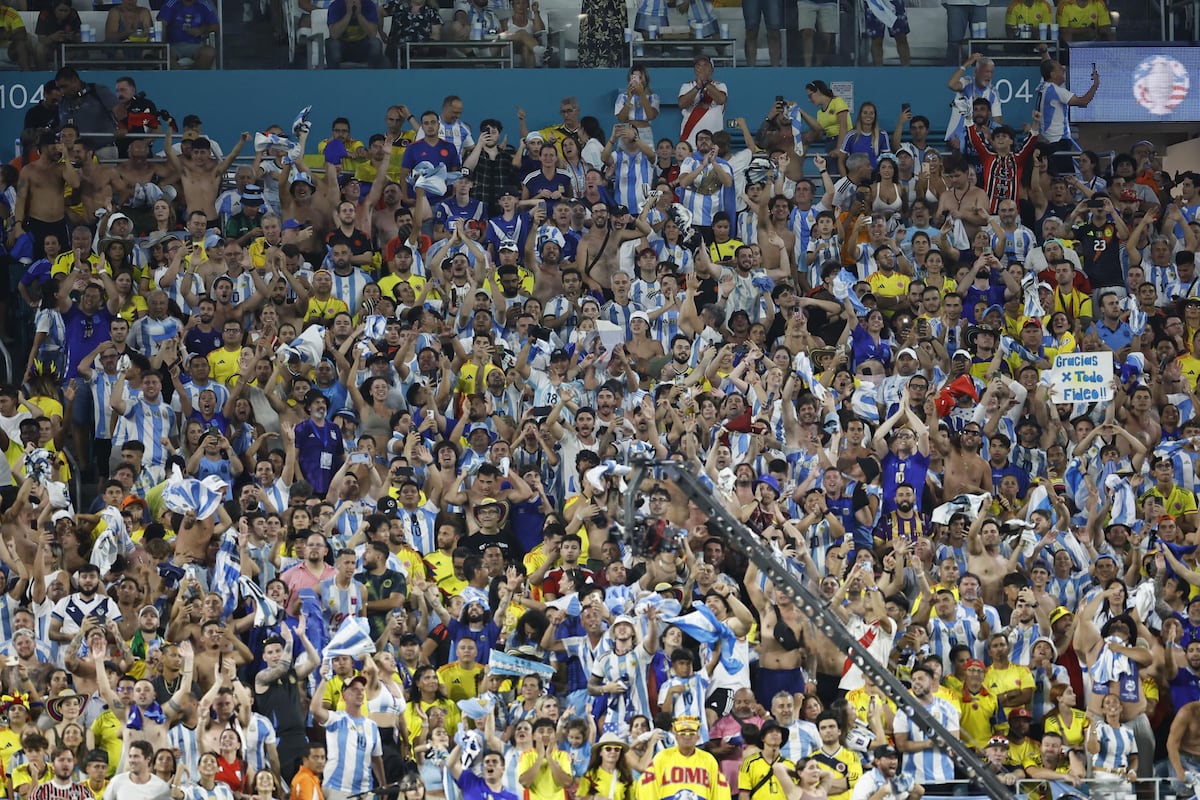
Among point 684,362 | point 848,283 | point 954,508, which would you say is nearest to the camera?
point 954,508

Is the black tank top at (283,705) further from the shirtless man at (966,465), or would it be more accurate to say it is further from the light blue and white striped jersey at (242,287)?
the shirtless man at (966,465)

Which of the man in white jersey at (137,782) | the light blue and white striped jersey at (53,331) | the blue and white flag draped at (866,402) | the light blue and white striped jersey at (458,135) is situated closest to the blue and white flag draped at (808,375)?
the blue and white flag draped at (866,402)

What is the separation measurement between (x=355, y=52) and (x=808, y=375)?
6683 millimetres

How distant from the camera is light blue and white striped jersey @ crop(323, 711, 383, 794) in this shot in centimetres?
1560

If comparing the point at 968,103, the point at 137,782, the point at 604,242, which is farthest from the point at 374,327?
the point at 968,103

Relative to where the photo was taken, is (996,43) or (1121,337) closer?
(1121,337)

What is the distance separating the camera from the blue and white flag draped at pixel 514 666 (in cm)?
1587

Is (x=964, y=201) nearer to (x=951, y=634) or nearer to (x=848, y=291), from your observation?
(x=848, y=291)

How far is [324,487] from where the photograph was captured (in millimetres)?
18141

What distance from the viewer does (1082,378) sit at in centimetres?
1920

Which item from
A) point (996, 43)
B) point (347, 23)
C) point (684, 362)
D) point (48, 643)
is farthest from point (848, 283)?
point (48, 643)

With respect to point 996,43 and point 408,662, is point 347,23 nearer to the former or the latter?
point 996,43

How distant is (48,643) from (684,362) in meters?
5.92

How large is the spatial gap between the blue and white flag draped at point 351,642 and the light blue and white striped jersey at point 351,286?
4.68 metres
